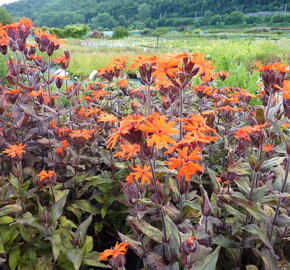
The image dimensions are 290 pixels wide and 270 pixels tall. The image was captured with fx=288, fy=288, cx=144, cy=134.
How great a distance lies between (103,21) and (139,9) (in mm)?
11490

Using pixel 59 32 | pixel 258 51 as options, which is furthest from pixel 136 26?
pixel 258 51

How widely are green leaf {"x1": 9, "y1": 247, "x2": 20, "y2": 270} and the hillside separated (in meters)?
75.1

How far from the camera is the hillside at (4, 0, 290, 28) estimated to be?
72438 mm

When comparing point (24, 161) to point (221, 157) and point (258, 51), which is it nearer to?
point (221, 157)

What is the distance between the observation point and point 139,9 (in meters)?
76.9

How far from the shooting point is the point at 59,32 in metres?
31.8

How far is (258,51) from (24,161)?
1180cm

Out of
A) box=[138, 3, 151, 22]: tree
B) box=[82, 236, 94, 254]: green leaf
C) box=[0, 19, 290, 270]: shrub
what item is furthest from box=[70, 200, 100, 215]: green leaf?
box=[138, 3, 151, 22]: tree

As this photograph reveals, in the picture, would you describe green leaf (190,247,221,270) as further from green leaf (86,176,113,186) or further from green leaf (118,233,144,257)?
green leaf (86,176,113,186)

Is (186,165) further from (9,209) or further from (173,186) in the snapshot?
(9,209)

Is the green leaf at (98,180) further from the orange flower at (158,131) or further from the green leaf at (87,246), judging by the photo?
the orange flower at (158,131)

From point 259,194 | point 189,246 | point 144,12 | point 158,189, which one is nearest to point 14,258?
point 158,189

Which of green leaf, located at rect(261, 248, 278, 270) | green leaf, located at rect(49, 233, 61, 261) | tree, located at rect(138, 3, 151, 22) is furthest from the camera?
tree, located at rect(138, 3, 151, 22)

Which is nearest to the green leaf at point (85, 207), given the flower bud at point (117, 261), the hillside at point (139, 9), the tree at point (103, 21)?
the flower bud at point (117, 261)
